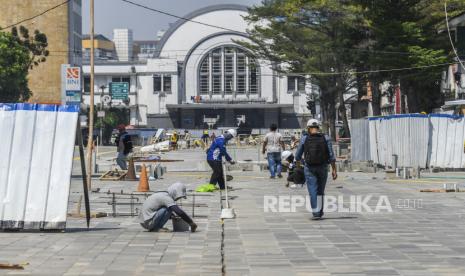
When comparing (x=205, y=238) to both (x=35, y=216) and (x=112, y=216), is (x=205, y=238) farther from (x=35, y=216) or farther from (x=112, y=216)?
(x=112, y=216)

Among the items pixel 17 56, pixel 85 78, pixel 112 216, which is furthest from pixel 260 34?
pixel 85 78

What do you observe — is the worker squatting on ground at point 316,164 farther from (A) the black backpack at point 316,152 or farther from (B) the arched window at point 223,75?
(B) the arched window at point 223,75

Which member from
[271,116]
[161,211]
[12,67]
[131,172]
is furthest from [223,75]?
[161,211]

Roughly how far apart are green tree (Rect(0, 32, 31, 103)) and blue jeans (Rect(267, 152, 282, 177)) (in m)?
44.0

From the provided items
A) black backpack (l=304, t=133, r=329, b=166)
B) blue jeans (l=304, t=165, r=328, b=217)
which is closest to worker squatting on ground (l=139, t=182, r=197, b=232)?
blue jeans (l=304, t=165, r=328, b=217)

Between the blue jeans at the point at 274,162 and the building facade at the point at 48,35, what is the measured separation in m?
76.0

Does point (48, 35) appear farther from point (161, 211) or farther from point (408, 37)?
point (161, 211)

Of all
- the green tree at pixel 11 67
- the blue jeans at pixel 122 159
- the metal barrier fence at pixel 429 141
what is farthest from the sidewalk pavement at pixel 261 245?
the green tree at pixel 11 67

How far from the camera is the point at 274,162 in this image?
27.6 metres

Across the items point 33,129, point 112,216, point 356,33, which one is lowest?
point 112,216

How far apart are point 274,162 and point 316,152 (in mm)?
12151

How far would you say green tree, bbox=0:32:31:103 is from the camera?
2714 inches

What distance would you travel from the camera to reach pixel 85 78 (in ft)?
376

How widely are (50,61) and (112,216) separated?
288 feet
